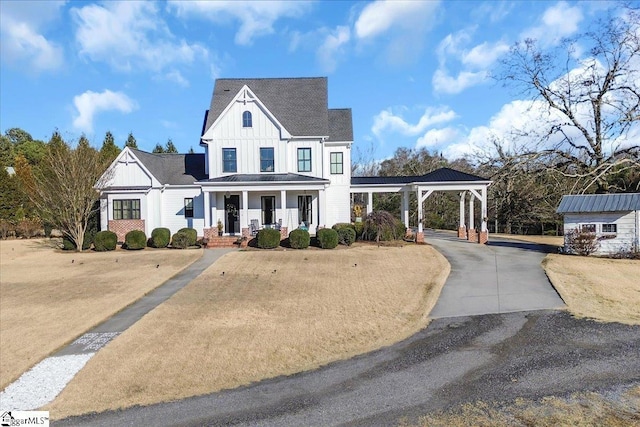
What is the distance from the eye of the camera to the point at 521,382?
7.14m

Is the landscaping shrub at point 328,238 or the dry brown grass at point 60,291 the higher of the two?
the landscaping shrub at point 328,238

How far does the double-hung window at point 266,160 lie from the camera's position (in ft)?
93.7

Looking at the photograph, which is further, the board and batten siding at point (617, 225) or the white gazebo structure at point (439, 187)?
the white gazebo structure at point (439, 187)

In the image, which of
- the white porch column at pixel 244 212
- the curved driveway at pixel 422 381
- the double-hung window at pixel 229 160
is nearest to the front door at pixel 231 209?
the white porch column at pixel 244 212

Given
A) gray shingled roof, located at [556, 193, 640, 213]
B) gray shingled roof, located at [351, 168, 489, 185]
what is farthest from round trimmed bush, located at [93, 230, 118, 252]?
gray shingled roof, located at [556, 193, 640, 213]

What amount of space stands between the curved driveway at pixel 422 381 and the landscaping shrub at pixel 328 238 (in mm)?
13842

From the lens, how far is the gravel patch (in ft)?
24.3

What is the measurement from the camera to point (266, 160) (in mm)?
28594

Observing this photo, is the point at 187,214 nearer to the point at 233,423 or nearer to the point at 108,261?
the point at 108,261

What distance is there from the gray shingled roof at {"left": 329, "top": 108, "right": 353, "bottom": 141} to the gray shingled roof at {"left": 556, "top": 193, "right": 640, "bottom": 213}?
13.7 meters

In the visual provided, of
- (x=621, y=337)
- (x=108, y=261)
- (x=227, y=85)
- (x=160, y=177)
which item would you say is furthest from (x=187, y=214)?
(x=621, y=337)

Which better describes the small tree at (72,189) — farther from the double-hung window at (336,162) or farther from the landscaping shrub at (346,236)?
the landscaping shrub at (346,236)

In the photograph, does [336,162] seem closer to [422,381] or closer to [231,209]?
[231,209]

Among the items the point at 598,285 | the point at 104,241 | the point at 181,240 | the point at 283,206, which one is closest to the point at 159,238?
the point at 181,240
